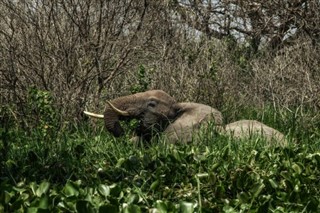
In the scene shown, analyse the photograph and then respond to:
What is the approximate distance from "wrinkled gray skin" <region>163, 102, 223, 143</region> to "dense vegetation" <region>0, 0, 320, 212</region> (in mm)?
560

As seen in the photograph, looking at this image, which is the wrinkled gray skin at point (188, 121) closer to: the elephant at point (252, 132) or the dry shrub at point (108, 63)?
the elephant at point (252, 132)

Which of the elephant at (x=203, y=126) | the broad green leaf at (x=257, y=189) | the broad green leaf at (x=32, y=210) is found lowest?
the elephant at (x=203, y=126)

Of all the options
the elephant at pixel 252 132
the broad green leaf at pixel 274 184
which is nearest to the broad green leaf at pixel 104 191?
the broad green leaf at pixel 274 184

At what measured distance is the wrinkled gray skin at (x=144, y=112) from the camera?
8.09m

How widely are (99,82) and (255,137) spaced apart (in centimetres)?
349

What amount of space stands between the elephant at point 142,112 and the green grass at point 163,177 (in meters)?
1.05

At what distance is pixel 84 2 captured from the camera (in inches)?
368

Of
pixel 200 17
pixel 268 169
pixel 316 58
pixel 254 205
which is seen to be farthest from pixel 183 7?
pixel 254 205

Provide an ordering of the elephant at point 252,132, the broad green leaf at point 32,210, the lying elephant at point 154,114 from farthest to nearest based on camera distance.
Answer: the lying elephant at point 154,114
the elephant at point 252,132
the broad green leaf at point 32,210

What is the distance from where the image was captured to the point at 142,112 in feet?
26.6

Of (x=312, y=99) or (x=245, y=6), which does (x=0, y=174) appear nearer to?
(x=312, y=99)

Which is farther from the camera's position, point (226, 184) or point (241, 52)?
point (241, 52)

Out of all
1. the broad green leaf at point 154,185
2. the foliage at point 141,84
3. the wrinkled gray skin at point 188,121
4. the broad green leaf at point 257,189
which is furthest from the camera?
the foliage at point 141,84

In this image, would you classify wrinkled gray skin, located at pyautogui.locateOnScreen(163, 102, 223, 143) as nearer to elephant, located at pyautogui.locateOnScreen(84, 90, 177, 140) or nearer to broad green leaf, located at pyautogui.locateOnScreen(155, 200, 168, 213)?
elephant, located at pyautogui.locateOnScreen(84, 90, 177, 140)
